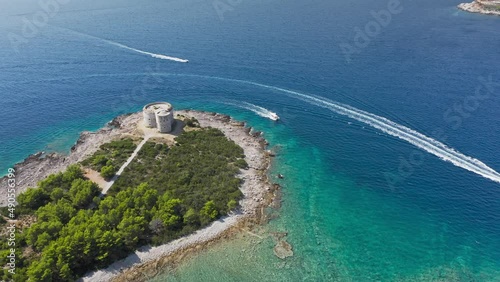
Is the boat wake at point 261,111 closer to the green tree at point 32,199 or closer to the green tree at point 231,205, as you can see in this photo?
the green tree at point 231,205

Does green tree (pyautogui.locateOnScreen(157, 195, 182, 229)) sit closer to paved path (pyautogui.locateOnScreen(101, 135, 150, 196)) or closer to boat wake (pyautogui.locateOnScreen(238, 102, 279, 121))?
paved path (pyautogui.locateOnScreen(101, 135, 150, 196))

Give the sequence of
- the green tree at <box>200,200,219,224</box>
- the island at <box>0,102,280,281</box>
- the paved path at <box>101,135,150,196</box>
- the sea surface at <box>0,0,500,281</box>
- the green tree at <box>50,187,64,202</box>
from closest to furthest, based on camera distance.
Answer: the island at <box>0,102,280,281</box> < the sea surface at <box>0,0,500,281</box> < the green tree at <box>200,200,219,224</box> < the green tree at <box>50,187,64,202</box> < the paved path at <box>101,135,150,196</box>

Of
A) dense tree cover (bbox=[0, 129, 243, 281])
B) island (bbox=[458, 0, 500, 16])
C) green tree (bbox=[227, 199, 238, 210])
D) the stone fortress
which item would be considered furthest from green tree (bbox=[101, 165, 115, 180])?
island (bbox=[458, 0, 500, 16])

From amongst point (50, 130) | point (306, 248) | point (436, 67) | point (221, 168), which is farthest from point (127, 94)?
point (436, 67)

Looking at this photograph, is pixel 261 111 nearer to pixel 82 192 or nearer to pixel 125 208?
pixel 125 208

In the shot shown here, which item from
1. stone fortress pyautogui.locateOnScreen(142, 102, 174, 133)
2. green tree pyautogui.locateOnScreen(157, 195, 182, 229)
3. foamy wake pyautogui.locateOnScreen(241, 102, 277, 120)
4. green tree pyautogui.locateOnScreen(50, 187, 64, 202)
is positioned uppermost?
foamy wake pyautogui.locateOnScreen(241, 102, 277, 120)

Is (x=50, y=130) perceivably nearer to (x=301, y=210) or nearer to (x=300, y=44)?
(x=301, y=210)
